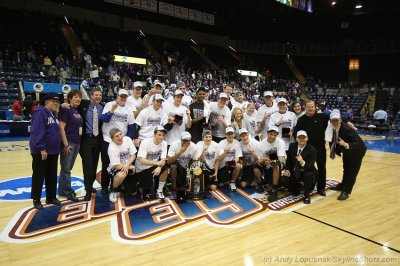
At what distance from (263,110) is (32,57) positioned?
561 inches

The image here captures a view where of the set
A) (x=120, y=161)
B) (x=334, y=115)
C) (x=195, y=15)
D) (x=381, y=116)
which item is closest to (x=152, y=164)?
(x=120, y=161)

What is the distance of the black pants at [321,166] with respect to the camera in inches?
193

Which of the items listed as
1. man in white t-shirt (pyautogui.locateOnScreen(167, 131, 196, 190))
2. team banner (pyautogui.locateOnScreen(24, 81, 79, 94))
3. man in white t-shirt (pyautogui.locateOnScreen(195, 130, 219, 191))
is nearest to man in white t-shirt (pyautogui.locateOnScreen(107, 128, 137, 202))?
man in white t-shirt (pyautogui.locateOnScreen(167, 131, 196, 190))

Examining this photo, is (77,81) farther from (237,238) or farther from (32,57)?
(237,238)

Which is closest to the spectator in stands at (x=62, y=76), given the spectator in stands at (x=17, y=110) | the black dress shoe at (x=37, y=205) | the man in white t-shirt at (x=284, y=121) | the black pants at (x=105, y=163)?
the spectator in stands at (x=17, y=110)

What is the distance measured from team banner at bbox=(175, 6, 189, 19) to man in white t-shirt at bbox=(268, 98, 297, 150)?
58.8 feet

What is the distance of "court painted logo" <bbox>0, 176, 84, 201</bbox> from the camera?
179 inches

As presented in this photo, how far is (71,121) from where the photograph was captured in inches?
165

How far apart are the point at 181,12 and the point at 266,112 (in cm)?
1798

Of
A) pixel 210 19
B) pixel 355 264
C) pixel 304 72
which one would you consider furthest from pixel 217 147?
pixel 304 72

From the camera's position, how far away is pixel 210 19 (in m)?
23.0

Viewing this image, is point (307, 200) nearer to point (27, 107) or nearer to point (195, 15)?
point (27, 107)

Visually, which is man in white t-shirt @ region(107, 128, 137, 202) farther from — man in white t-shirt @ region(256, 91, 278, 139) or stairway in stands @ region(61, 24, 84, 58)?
stairway in stands @ region(61, 24, 84, 58)

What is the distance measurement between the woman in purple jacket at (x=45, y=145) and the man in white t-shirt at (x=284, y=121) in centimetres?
361
